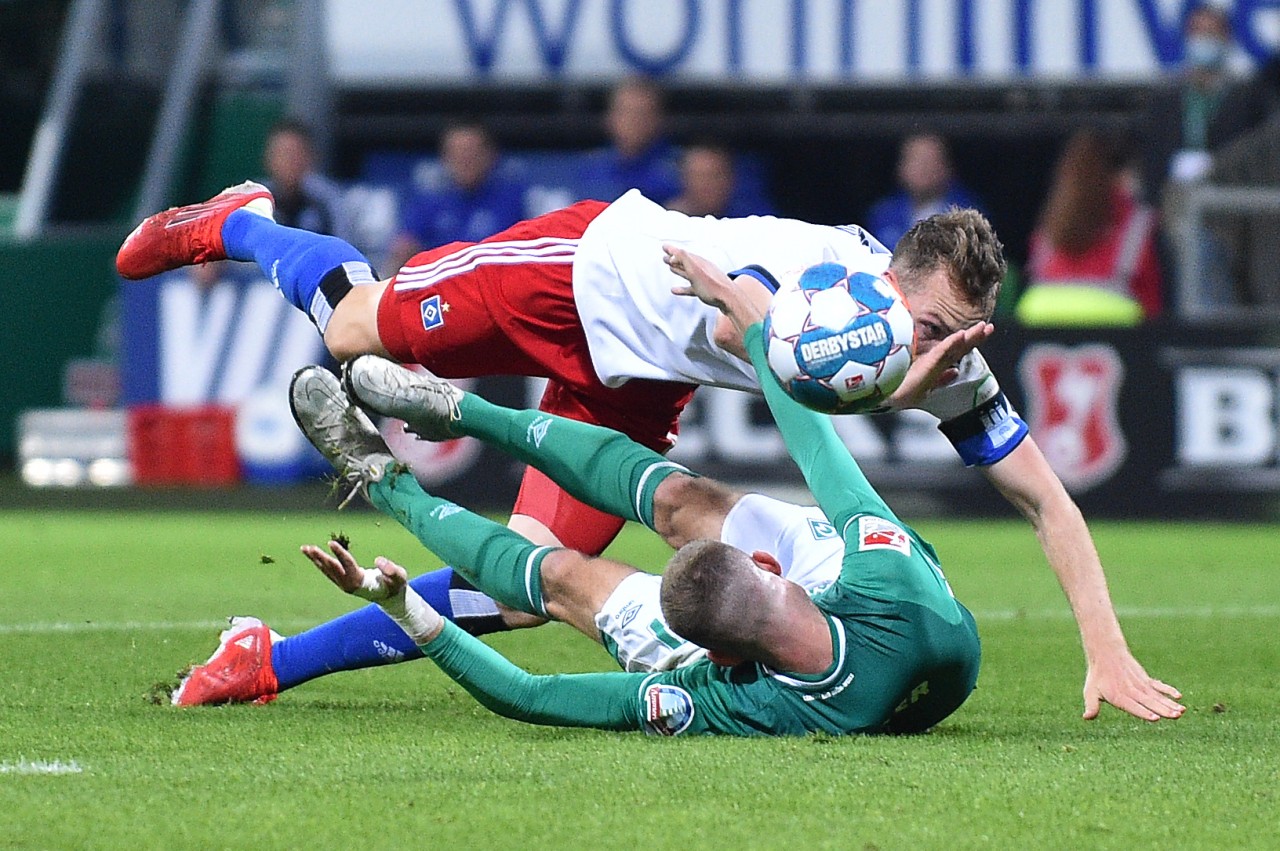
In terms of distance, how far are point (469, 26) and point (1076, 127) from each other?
14.0 feet

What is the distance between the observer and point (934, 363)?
14.5 feet

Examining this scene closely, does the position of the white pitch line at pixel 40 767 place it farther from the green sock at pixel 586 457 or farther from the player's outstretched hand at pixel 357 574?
the green sock at pixel 586 457

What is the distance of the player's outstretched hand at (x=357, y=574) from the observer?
420 centimetres

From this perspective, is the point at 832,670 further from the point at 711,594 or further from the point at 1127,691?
the point at 1127,691

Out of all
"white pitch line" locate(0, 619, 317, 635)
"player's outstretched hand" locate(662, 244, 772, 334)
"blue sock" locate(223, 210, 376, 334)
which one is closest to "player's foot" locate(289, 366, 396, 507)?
"blue sock" locate(223, 210, 376, 334)

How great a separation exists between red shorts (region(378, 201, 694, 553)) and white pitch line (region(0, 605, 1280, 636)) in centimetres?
158

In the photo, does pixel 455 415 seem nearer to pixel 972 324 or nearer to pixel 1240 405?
pixel 972 324

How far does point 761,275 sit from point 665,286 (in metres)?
0.37

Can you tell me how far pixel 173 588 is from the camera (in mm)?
7770

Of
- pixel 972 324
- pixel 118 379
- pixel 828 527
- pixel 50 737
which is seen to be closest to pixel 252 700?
pixel 50 737

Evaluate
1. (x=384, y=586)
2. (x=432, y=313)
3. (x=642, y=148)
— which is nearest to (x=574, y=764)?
(x=384, y=586)

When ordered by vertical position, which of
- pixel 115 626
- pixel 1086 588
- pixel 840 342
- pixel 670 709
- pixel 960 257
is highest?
pixel 960 257

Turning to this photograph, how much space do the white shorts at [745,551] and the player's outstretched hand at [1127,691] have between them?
62 cm

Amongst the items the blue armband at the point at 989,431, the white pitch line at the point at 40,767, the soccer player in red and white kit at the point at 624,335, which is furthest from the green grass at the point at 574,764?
the blue armband at the point at 989,431
